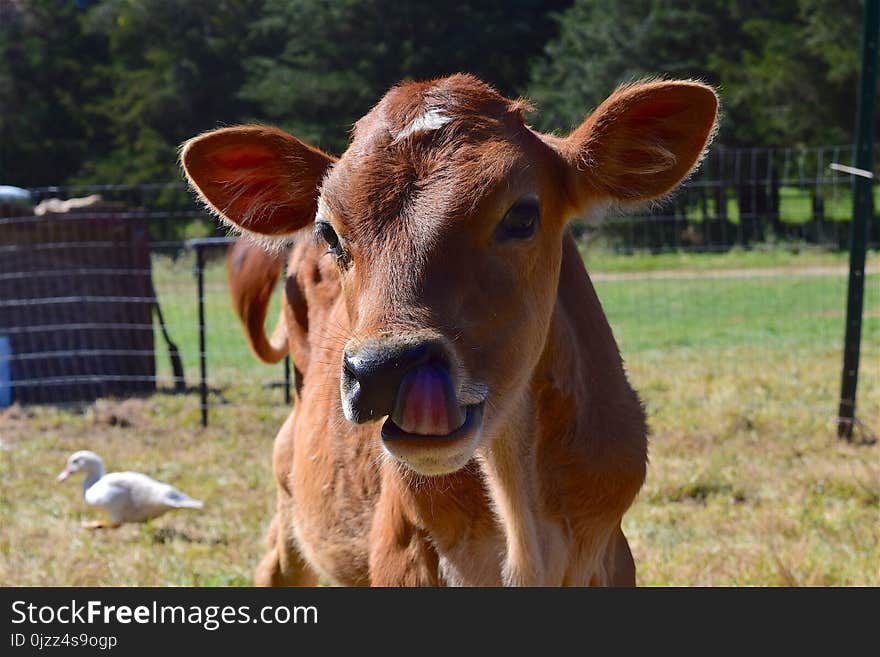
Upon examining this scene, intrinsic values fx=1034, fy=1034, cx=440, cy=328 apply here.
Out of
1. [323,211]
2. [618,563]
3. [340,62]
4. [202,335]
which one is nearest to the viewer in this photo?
[323,211]

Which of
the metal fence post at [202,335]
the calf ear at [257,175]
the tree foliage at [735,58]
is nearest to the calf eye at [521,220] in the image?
the calf ear at [257,175]

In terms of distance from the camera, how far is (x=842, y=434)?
23.4 feet

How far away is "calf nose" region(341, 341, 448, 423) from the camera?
2.15 m

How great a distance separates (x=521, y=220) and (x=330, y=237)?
1.70 ft

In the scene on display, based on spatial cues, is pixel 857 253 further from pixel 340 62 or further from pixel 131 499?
pixel 340 62

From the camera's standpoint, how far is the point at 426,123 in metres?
2.59

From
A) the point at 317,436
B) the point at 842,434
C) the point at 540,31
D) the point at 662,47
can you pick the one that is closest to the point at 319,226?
the point at 317,436

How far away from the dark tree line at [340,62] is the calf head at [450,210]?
25.4m

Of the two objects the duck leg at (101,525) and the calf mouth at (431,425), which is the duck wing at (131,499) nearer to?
the duck leg at (101,525)

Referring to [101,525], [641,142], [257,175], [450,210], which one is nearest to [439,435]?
[450,210]

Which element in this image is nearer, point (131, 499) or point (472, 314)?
point (472, 314)

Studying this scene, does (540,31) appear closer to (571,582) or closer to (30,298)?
(30,298)

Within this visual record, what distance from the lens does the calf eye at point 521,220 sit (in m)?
2.53

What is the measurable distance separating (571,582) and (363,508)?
93 cm
